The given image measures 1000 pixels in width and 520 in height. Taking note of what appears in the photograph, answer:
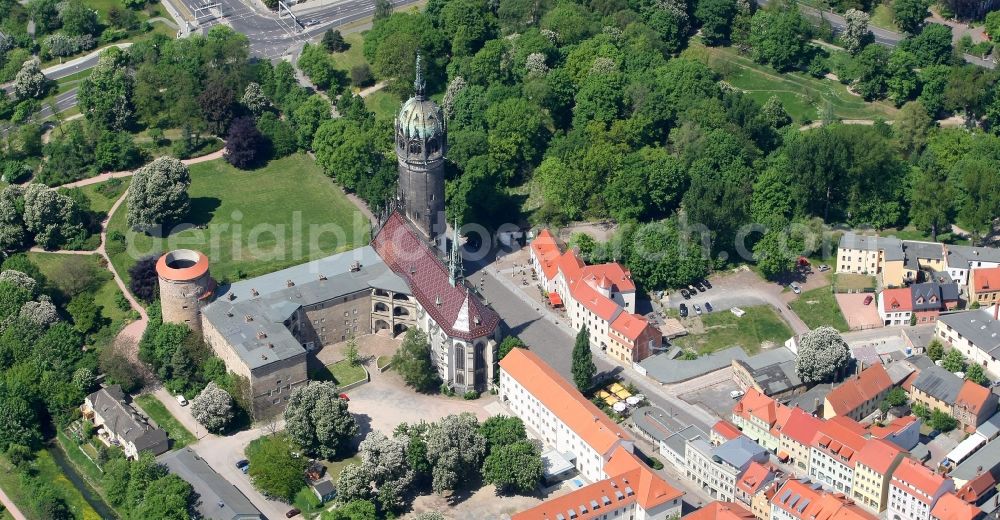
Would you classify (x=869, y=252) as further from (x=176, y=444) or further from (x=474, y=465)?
(x=176, y=444)

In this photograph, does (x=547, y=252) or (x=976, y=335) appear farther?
(x=547, y=252)

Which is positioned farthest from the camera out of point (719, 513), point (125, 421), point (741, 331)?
point (741, 331)

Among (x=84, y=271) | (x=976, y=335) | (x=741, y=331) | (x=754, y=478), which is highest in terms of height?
(x=976, y=335)

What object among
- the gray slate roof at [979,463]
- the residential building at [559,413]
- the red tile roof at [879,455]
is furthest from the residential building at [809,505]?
the residential building at [559,413]

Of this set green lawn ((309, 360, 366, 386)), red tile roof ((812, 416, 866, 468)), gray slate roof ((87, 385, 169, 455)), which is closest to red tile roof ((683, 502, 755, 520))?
red tile roof ((812, 416, 866, 468))

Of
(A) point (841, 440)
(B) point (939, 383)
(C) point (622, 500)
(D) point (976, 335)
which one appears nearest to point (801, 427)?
(A) point (841, 440)

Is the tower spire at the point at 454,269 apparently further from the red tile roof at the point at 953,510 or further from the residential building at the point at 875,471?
the red tile roof at the point at 953,510

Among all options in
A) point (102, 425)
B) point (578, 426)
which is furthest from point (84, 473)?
point (578, 426)

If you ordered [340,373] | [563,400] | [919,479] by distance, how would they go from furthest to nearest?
[340,373], [563,400], [919,479]

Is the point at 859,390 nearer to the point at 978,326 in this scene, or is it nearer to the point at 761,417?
the point at 761,417
